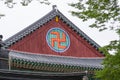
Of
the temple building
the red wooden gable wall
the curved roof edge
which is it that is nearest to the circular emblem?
the temple building

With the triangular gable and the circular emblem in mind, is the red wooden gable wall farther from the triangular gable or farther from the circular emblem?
the circular emblem

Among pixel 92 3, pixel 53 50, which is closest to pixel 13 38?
pixel 53 50

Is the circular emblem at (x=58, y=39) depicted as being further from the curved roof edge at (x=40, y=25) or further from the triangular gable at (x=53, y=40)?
the curved roof edge at (x=40, y=25)

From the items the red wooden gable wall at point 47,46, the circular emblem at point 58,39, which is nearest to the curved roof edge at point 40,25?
the red wooden gable wall at point 47,46

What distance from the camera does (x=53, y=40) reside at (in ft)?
80.5

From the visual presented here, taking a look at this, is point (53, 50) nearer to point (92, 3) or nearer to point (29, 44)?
point (29, 44)

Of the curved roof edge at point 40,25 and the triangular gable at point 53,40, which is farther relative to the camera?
the triangular gable at point 53,40

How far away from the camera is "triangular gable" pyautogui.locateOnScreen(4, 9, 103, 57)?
23.0 meters

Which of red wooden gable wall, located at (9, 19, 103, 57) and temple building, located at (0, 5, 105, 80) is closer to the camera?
temple building, located at (0, 5, 105, 80)

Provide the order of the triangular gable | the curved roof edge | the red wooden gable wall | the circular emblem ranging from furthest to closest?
1. the circular emblem
2. the red wooden gable wall
3. the triangular gable
4. the curved roof edge

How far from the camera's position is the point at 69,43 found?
25.5 metres

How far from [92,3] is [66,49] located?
1350 centimetres

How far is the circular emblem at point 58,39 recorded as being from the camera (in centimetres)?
2438

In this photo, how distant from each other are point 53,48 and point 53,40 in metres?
0.54
